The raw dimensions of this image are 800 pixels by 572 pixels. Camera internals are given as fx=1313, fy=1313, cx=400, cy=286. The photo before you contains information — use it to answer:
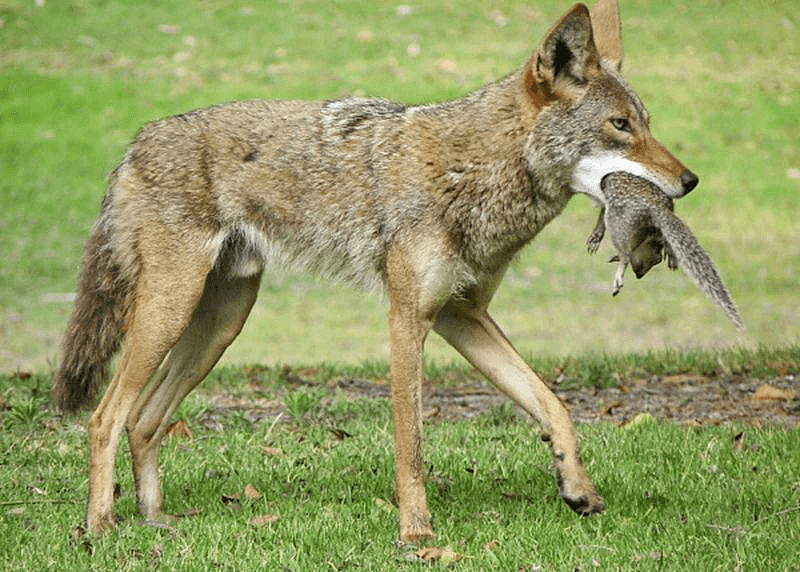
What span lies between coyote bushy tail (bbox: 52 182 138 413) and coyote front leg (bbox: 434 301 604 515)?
152 cm

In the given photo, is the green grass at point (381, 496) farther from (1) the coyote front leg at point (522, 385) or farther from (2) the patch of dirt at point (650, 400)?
(2) the patch of dirt at point (650, 400)

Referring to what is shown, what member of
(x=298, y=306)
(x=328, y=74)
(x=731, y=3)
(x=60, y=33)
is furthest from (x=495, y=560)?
(x=731, y=3)

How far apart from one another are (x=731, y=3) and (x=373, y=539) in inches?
636

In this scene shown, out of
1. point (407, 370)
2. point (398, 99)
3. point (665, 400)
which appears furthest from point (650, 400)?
point (398, 99)

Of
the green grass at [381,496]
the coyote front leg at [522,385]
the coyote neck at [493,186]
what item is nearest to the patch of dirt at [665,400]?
the green grass at [381,496]

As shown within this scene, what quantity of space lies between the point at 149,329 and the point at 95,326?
0.45 m

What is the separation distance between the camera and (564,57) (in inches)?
219

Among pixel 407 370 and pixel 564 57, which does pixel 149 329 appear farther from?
pixel 564 57

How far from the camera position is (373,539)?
A: 215 inches

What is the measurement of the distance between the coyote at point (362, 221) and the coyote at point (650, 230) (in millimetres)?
90

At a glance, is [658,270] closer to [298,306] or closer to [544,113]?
[298,306]

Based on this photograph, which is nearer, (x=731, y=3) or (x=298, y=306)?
(x=298, y=306)

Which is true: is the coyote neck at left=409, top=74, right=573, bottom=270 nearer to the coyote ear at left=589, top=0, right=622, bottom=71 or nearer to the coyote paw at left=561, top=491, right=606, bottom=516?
the coyote ear at left=589, top=0, right=622, bottom=71

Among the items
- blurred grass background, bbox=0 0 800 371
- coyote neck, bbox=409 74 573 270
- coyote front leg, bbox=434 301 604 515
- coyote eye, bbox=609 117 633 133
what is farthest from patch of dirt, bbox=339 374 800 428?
blurred grass background, bbox=0 0 800 371
